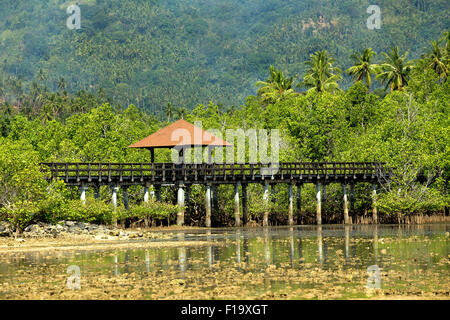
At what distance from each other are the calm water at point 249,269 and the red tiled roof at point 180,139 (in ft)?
48.1

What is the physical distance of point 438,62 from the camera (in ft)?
293

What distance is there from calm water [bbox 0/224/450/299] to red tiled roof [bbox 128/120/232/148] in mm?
14662

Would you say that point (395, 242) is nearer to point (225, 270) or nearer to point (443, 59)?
point (225, 270)

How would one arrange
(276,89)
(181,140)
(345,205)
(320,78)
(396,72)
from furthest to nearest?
(276,89), (320,78), (396,72), (345,205), (181,140)

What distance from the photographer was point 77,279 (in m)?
24.9

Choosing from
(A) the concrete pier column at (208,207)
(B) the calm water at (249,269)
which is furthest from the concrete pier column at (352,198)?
(B) the calm water at (249,269)

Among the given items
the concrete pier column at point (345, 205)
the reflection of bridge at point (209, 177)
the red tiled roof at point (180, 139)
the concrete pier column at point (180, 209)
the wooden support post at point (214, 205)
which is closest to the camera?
the reflection of bridge at point (209, 177)

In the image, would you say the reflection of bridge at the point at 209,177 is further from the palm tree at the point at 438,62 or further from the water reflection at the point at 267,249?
the palm tree at the point at 438,62

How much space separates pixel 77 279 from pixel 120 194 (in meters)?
38.6

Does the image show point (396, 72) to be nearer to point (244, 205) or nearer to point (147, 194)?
point (244, 205)

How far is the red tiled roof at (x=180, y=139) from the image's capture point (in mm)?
53406

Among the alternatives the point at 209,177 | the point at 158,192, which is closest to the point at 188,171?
the point at 209,177

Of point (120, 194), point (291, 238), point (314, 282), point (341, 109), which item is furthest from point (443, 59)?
point (314, 282)

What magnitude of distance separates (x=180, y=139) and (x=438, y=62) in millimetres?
48059
